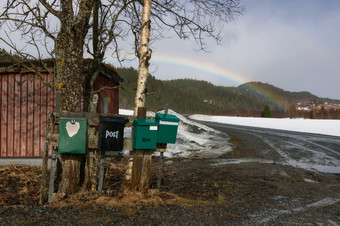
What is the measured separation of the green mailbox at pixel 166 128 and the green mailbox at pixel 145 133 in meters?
0.15

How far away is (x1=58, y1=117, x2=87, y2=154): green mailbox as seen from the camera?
13.8 feet

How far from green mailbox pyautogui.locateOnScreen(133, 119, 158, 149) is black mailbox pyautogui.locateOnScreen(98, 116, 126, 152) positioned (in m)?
0.27

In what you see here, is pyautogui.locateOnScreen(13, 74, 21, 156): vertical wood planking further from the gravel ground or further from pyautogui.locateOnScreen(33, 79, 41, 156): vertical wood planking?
the gravel ground

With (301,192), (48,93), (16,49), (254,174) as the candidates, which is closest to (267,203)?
(301,192)

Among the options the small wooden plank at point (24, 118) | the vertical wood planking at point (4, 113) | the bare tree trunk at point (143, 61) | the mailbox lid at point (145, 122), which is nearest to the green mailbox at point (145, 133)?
the mailbox lid at point (145, 122)

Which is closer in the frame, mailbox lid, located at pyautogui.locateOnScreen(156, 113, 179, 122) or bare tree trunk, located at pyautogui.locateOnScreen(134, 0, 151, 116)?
mailbox lid, located at pyautogui.locateOnScreen(156, 113, 179, 122)

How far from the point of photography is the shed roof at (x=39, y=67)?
7.32 metres

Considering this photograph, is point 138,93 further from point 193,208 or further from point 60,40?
point 193,208

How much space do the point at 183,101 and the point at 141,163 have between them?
427 ft

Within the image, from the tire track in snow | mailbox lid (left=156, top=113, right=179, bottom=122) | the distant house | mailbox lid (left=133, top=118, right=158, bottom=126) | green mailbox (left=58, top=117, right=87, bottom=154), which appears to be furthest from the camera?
the distant house

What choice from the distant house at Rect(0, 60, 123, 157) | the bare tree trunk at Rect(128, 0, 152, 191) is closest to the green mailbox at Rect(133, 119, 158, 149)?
the bare tree trunk at Rect(128, 0, 152, 191)

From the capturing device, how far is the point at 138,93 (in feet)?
17.4

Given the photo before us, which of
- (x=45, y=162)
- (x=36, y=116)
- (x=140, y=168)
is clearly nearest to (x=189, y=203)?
(x=140, y=168)

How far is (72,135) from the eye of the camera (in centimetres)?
424
